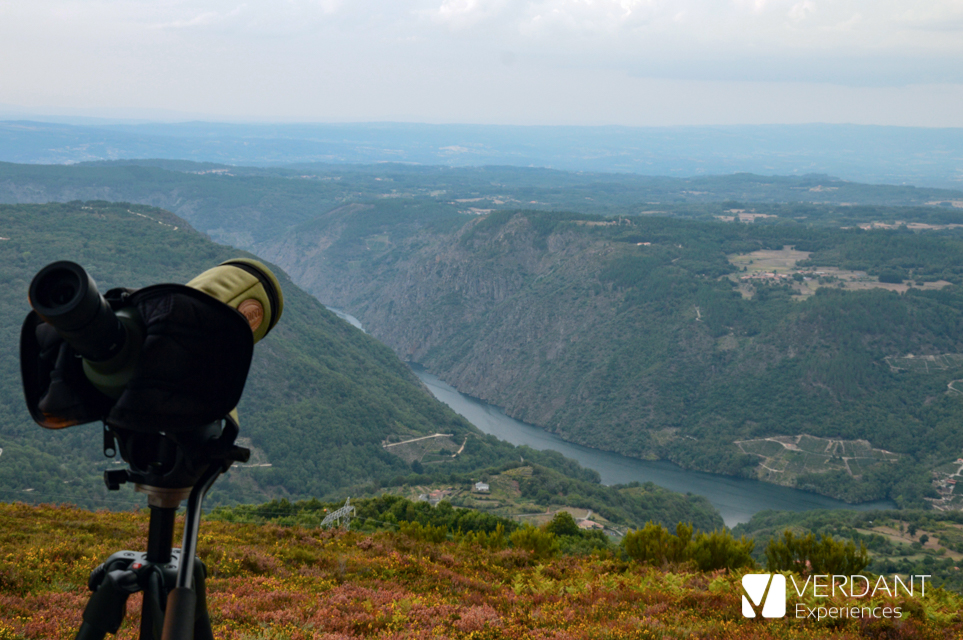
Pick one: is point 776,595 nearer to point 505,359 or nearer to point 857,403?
point 857,403

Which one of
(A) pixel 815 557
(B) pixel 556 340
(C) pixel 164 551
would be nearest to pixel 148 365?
(C) pixel 164 551

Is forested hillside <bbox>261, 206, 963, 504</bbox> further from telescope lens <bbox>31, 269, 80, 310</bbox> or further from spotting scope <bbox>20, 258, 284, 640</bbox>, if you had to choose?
telescope lens <bbox>31, 269, 80, 310</bbox>

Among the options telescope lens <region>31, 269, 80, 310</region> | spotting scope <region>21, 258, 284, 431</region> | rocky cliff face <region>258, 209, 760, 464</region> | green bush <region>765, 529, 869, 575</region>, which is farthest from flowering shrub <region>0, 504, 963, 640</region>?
rocky cliff face <region>258, 209, 760, 464</region>

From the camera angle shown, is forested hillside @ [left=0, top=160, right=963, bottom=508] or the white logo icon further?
forested hillside @ [left=0, top=160, right=963, bottom=508]

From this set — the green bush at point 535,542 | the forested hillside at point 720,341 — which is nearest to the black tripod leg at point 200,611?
the green bush at point 535,542

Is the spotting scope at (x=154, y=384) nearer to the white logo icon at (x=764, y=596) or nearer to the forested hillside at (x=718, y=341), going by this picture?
the white logo icon at (x=764, y=596)

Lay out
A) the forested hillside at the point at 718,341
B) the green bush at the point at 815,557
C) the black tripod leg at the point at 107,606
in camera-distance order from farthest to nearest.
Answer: the forested hillside at the point at 718,341 → the green bush at the point at 815,557 → the black tripod leg at the point at 107,606
